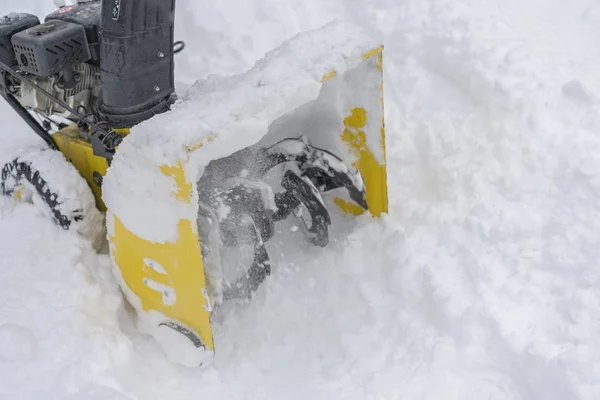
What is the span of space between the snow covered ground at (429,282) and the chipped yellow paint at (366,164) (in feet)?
0.33

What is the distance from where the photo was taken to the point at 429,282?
264 cm

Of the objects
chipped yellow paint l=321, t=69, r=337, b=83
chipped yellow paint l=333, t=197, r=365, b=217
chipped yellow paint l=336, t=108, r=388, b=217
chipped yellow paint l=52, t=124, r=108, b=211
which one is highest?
chipped yellow paint l=321, t=69, r=337, b=83

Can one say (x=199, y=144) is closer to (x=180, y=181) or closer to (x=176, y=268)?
(x=180, y=181)

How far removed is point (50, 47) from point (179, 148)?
0.77 m

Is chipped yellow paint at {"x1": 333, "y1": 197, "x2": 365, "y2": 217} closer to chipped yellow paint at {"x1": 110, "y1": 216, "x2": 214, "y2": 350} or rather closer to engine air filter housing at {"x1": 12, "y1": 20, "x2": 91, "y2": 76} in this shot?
chipped yellow paint at {"x1": 110, "y1": 216, "x2": 214, "y2": 350}

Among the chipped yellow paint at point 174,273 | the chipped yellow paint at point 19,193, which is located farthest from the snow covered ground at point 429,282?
the chipped yellow paint at point 174,273

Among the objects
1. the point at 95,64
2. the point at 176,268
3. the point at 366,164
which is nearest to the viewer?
the point at 176,268

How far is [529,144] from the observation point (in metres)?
3.11

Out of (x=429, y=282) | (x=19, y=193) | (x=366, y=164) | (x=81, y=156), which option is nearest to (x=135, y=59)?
(x=81, y=156)

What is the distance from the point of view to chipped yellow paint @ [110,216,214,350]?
2.20 metres

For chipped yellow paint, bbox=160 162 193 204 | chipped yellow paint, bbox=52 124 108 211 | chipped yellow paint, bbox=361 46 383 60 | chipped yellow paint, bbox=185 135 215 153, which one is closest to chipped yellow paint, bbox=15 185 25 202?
chipped yellow paint, bbox=52 124 108 211

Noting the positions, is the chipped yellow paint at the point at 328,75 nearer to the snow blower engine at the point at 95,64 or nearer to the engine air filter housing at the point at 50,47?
the snow blower engine at the point at 95,64

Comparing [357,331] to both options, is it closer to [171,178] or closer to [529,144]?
[171,178]

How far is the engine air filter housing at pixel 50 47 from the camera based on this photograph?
95.2 inches
